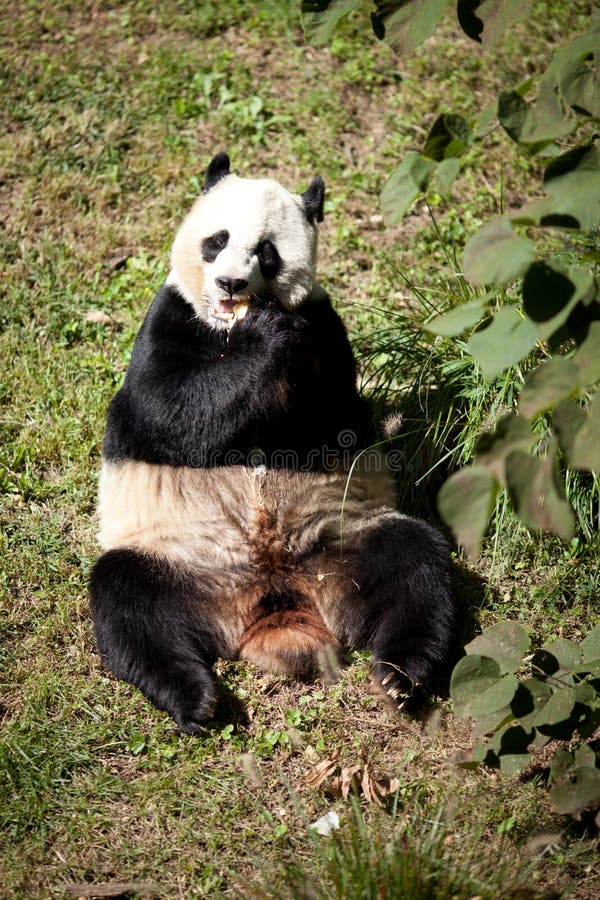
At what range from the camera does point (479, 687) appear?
283 centimetres

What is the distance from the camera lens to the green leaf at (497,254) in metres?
1.95

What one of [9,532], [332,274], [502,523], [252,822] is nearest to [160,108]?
[332,274]

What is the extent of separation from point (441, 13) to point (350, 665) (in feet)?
9.61

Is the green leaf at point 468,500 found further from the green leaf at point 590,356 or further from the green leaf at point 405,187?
the green leaf at point 405,187

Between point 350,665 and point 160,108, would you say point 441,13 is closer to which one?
point 350,665

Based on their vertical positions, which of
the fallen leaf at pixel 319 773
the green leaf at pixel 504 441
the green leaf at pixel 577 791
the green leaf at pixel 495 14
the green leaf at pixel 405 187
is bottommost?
the fallen leaf at pixel 319 773

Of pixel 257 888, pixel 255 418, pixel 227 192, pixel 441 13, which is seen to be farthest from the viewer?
pixel 227 192

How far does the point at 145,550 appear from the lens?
13.7 ft

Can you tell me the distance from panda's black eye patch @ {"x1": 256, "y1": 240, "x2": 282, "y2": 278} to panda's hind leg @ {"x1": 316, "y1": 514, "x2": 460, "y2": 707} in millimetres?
1384

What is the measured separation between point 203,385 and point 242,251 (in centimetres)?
70

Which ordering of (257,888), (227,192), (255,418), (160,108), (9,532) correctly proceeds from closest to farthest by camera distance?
(257,888) < (255,418) < (227,192) < (9,532) < (160,108)

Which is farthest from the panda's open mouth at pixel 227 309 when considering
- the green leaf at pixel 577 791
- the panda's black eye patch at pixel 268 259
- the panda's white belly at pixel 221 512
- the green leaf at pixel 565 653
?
the green leaf at pixel 577 791

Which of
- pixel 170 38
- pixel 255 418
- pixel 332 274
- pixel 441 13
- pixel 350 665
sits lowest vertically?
pixel 350 665

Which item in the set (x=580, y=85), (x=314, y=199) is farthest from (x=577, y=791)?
(x=314, y=199)
